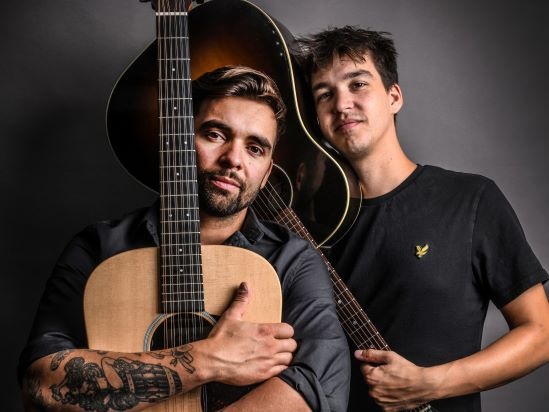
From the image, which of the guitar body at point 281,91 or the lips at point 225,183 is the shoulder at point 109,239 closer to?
the lips at point 225,183

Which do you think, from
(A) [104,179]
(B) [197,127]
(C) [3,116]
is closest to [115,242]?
(B) [197,127]

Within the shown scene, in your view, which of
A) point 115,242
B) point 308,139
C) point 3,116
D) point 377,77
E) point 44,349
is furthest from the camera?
point 3,116

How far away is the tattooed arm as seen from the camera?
1832mm

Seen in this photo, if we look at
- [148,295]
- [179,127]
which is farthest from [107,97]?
[148,295]

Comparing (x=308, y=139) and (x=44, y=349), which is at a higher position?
(x=308, y=139)

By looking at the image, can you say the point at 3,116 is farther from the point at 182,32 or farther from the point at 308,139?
the point at 308,139

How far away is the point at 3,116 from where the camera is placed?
9.36 ft

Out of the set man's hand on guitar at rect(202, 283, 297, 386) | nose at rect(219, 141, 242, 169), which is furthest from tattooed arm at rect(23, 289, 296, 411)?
nose at rect(219, 141, 242, 169)

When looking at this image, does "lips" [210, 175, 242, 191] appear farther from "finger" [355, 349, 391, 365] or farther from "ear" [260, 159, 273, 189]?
"finger" [355, 349, 391, 365]

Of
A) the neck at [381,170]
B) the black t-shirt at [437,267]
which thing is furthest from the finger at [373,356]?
the neck at [381,170]

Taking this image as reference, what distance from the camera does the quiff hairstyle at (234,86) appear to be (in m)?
2.23

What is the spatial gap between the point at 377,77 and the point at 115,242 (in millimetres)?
1184

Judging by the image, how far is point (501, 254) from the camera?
2477 mm

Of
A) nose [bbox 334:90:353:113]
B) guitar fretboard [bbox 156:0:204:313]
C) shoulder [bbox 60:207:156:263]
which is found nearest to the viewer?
guitar fretboard [bbox 156:0:204:313]
